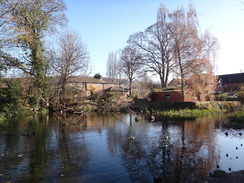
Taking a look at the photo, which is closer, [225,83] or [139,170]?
[139,170]

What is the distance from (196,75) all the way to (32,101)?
76.9 ft

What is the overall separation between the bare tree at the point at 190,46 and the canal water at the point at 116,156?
14.4 meters

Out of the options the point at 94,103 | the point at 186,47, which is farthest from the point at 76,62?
the point at 186,47

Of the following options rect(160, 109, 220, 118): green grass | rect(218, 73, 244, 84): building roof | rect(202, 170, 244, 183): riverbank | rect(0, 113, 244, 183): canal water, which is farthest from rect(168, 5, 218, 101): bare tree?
rect(218, 73, 244, 84): building roof

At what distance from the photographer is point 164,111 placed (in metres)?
28.6

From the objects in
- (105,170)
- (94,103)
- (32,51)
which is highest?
(32,51)

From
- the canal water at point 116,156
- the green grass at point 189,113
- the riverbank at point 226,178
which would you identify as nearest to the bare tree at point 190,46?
the green grass at point 189,113

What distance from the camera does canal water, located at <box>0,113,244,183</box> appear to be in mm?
7691

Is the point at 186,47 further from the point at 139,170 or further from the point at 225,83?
the point at 225,83

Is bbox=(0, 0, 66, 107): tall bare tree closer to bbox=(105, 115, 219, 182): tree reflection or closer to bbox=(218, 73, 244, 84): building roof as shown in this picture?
bbox=(105, 115, 219, 182): tree reflection

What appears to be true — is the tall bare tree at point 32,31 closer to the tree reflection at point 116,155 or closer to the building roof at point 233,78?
the tree reflection at point 116,155

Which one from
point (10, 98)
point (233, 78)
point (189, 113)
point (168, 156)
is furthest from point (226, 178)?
point (233, 78)

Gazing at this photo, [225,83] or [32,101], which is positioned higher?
[225,83]

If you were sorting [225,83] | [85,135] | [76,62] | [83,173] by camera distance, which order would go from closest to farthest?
[83,173]
[85,135]
[76,62]
[225,83]
